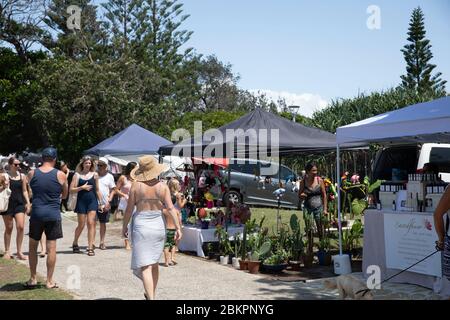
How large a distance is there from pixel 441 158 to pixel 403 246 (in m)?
4.80

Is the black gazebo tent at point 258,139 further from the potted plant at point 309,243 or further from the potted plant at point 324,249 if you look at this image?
the potted plant at point 324,249

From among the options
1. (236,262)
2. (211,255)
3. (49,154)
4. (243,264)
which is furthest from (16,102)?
(49,154)

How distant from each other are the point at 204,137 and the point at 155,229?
499 centimetres

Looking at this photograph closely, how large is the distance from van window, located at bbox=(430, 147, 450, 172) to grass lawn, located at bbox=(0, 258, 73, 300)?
772 cm

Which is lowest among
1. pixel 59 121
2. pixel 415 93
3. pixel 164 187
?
pixel 164 187

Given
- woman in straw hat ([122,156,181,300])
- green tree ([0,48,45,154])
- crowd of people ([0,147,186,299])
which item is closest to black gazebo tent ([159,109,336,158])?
crowd of people ([0,147,186,299])

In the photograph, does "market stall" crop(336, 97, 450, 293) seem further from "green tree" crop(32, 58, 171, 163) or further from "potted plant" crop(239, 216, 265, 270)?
"green tree" crop(32, 58, 171, 163)

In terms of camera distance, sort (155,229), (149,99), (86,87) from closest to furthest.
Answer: (155,229)
(86,87)
(149,99)

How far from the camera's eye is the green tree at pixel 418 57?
40781mm

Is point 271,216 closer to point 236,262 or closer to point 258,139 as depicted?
point 258,139

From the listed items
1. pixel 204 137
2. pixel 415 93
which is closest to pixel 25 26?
pixel 415 93

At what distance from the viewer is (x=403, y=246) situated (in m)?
7.31

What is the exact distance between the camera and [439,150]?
1151 centimetres

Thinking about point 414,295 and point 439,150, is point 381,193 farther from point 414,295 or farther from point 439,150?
point 439,150
